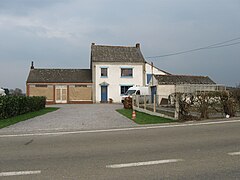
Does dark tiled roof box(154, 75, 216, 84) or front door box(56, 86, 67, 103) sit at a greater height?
dark tiled roof box(154, 75, 216, 84)

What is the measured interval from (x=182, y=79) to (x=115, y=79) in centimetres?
1204

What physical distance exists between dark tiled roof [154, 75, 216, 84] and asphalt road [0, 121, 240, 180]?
74.9 ft

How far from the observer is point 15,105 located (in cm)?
1936

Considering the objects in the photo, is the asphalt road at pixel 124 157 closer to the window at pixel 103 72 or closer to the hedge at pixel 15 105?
the hedge at pixel 15 105

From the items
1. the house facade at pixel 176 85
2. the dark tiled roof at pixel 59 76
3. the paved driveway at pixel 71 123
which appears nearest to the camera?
the paved driveway at pixel 71 123

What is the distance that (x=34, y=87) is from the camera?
41.2 m

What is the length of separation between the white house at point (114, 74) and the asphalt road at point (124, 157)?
108 ft

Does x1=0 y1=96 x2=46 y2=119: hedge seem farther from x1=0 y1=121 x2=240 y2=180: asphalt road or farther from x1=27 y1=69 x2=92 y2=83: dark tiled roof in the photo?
x1=27 y1=69 x2=92 y2=83: dark tiled roof

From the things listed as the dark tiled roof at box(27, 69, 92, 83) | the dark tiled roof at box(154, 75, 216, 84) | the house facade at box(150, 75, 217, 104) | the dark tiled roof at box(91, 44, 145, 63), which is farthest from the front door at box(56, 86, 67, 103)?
the dark tiled roof at box(154, 75, 216, 84)

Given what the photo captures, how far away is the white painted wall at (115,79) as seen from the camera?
42209mm

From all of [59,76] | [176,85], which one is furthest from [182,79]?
[59,76]

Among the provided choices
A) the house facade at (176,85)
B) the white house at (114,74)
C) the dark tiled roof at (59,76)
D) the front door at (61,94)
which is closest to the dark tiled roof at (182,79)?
the house facade at (176,85)

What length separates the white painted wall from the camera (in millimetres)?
42209

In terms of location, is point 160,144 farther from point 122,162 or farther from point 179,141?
point 122,162
